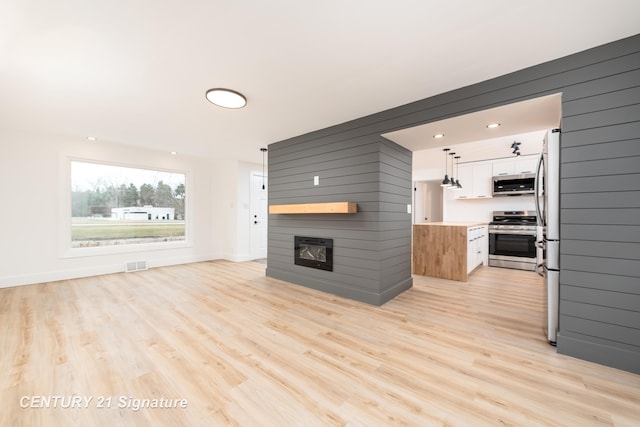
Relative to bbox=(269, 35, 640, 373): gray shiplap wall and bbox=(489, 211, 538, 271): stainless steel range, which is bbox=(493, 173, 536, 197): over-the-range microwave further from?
bbox=(269, 35, 640, 373): gray shiplap wall

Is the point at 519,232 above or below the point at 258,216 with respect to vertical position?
below

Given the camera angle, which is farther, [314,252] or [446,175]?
[446,175]

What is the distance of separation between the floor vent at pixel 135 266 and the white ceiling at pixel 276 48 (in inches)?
118

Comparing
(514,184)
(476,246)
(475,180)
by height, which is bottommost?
(476,246)

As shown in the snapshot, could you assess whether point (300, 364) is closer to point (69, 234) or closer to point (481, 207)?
point (69, 234)

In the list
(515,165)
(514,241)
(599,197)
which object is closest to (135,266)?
(599,197)

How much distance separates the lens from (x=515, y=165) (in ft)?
18.1

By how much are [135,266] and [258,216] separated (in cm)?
284

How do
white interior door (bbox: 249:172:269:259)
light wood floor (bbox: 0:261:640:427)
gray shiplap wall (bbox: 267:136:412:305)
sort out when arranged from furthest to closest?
white interior door (bbox: 249:172:269:259)
gray shiplap wall (bbox: 267:136:412:305)
light wood floor (bbox: 0:261:640:427)

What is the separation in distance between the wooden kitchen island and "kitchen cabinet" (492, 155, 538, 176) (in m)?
1.74

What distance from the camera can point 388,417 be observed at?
4.66 feet

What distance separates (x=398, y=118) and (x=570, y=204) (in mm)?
1835

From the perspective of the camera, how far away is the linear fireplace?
378cm

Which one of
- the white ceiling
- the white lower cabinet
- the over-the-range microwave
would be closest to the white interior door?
the white ceiling
